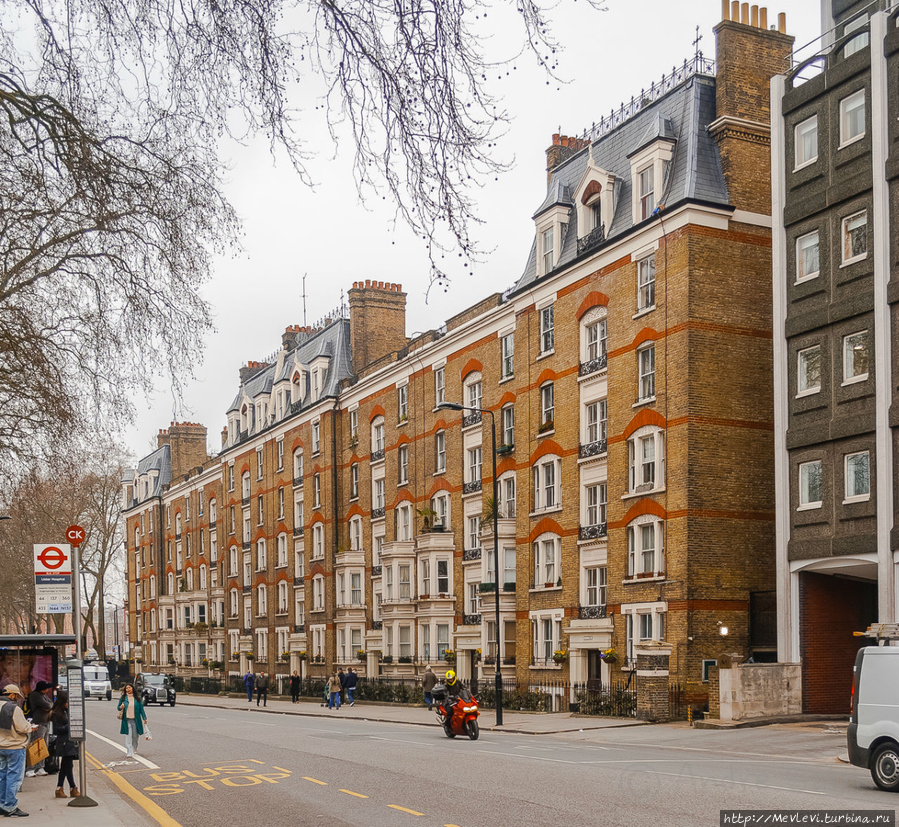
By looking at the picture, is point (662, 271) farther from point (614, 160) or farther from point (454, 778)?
point (454, 778)

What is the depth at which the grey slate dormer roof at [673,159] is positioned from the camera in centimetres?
3719

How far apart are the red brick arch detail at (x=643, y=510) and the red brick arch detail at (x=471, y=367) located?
12237mm

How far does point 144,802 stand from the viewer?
16.7m

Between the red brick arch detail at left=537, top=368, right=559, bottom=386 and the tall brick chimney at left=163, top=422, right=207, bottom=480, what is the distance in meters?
59.9

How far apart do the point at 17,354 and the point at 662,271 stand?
90.1 ft

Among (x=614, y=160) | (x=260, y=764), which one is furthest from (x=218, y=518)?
(x=260, y=764)

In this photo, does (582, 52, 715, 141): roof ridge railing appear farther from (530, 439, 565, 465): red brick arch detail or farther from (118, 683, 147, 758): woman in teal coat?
(118, 683, 147, 758): woman in teal coat

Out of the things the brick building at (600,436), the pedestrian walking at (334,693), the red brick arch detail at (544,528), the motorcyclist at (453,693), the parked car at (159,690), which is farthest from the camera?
the parked car at (159,690)

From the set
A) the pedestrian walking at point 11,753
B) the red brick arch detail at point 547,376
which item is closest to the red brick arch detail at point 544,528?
the red brick arch detail at point 547,376

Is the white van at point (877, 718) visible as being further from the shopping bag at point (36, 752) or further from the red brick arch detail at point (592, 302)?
the red brick arch detail at point (592, 302)

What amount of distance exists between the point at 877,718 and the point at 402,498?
1534 inches

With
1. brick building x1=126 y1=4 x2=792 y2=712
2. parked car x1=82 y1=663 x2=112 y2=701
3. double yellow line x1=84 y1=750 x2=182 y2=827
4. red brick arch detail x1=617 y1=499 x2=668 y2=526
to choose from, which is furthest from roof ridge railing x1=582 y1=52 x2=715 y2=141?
parked car x1=82 y1=663 x2=112 y2=701

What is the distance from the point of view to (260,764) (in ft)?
71.7

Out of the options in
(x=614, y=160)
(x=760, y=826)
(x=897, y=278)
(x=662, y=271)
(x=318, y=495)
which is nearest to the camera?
(x=760, y=826)
